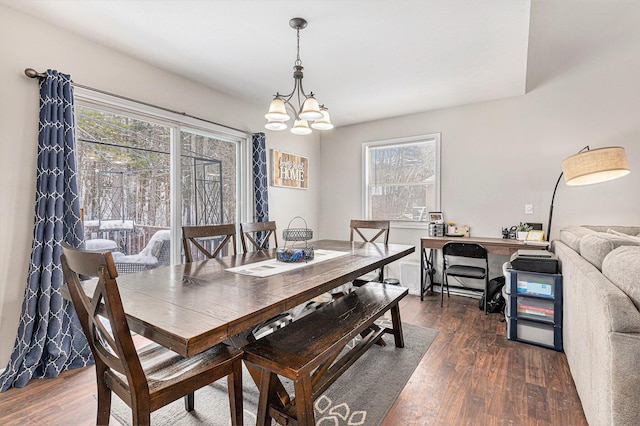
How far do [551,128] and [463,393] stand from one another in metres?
3.17

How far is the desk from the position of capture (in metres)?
3.23

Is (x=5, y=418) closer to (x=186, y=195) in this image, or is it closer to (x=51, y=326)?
(x=51, y=326)

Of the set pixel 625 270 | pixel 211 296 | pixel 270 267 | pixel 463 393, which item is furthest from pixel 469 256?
pixel 211 296

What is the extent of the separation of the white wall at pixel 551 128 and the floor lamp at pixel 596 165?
657mm

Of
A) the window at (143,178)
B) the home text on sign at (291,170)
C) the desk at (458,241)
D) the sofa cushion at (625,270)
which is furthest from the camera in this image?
the home text on sign at (291,170)

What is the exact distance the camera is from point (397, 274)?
4430 millimetres

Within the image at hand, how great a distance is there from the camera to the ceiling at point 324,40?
202 centimetres

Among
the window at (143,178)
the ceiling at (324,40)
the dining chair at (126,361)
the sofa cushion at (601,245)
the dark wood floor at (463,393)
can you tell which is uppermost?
the ceiling at (324,40)

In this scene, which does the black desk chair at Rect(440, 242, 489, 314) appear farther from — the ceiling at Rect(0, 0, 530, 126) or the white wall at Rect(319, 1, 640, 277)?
the ceiling at Rect(0, 0, 530, 126)

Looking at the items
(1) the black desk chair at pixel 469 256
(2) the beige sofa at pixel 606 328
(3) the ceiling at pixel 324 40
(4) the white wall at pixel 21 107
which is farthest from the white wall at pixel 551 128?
(4) the white wall at pixel 21 107

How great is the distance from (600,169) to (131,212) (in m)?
4.20

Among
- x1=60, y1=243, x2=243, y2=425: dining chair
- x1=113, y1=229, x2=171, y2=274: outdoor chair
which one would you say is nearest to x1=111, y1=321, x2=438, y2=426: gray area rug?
x1=60, y1=243, x2=243, y2=425: dining chair

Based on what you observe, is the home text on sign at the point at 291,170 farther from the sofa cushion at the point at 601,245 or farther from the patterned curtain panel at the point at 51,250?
the sofa cushion at the point at 601,245

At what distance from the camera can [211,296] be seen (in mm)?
1347
